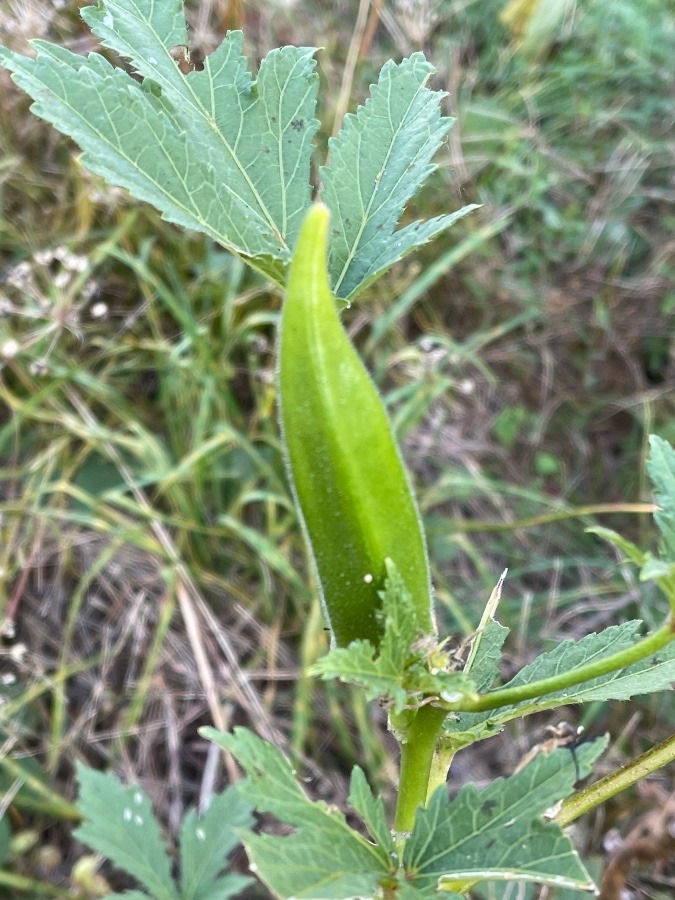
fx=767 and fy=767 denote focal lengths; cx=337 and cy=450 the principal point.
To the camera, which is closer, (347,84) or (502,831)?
(502,831)

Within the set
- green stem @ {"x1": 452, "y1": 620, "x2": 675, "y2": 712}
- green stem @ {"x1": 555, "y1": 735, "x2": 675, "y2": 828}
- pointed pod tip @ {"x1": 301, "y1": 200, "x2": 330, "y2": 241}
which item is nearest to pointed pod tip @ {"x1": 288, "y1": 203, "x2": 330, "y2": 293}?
pointed pod tip @ {"x1": 301, "y1": 200, "x2": 330, "y2": 241}

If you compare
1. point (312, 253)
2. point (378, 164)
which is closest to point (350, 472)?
point (312, 253)

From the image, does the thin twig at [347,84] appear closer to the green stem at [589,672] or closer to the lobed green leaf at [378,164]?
the lobed green leaf at [378,164]

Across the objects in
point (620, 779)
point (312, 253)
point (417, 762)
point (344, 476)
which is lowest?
point (620, 779)

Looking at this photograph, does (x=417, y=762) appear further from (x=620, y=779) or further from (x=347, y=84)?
(x=347, y=84)

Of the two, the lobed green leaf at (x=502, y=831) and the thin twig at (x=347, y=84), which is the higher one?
the thin twig at (x=347, y=84)

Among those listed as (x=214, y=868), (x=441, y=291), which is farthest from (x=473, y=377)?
(x=214, y=868)

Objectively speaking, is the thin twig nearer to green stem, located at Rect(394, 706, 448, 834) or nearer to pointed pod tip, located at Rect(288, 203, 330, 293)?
pointed pod tip, located at Rect(288, 203, 330, 293)

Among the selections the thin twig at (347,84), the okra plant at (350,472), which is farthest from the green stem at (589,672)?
the thin twig at (347,84)
